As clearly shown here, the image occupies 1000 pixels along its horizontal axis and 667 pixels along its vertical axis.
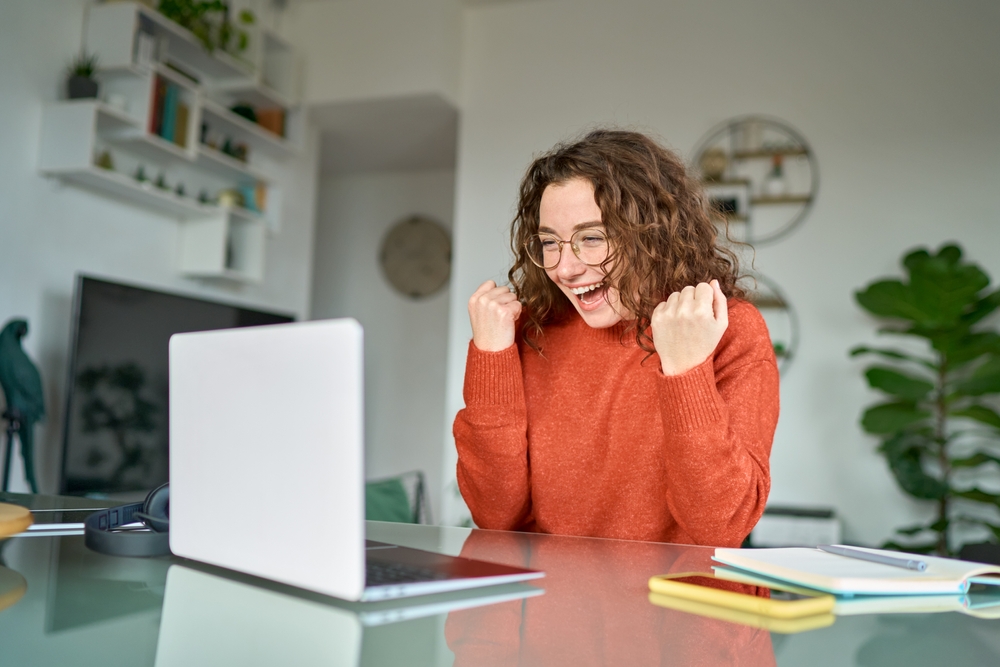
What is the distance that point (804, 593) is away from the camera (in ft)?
2.24

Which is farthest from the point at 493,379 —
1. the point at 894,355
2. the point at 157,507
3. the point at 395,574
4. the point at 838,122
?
the point at 838,122

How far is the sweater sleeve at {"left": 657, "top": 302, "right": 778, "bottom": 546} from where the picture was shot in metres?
1.05

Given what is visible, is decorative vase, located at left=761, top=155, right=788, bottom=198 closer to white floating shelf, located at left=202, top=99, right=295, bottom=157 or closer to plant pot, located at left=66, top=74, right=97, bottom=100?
white floating shelf, located at left=202, top=99, right=295, bottom=157

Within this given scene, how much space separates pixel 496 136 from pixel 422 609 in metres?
3.94

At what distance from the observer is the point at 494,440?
4.33 ft

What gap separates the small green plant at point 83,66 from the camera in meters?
3.04

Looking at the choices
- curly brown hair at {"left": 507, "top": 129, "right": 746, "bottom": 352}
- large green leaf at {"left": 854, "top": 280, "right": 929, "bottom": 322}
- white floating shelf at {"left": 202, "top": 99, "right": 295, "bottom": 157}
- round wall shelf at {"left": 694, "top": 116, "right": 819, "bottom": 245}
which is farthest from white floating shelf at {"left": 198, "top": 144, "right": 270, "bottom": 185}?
large green leaf at {"left": 854, "top": 280, "right": 929, "bottom": 322}

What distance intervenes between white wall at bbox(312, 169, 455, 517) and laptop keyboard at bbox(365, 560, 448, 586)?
4.78 meters

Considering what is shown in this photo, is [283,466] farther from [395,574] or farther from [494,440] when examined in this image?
[494,440]

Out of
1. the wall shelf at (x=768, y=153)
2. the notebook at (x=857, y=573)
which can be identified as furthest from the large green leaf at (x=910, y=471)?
the notebook at (x=857, y=573)

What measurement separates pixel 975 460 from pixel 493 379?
2.69m

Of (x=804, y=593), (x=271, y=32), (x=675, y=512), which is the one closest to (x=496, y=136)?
(x=271, y=32)

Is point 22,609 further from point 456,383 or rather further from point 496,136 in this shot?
point 496,136

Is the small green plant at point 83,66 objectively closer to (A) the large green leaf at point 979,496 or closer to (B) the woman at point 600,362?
(B) the woman at point 600,362
